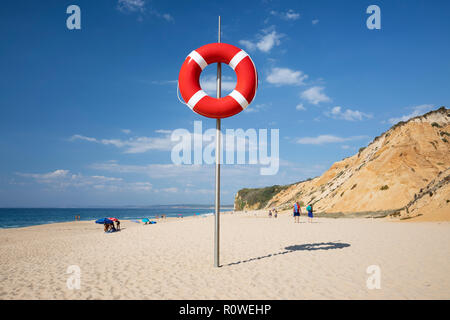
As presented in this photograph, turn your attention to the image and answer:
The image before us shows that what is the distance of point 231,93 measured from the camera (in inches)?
268

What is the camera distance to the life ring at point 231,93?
6758 mm

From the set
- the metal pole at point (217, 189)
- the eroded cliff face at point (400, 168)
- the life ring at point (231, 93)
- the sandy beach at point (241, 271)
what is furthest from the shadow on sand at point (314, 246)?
the eroded cliff face at point (400, 168)

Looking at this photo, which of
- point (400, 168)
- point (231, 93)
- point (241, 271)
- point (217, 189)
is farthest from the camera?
point (400, 168)

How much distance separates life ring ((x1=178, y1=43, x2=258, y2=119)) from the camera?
6.76 metres

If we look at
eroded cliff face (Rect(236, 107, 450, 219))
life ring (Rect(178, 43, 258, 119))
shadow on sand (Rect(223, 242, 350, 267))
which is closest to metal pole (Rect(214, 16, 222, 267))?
life ring (Rect(178, 43, 258, 119))

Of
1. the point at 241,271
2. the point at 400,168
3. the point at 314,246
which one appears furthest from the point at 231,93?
the point at 400,168

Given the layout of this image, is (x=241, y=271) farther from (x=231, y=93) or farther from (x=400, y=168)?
(x=400, y=168)

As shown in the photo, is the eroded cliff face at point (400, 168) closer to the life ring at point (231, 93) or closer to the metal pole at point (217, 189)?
the metal pole at point (217, 189)

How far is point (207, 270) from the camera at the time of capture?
6.61 m

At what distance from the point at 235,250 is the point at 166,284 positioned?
377 centimetres

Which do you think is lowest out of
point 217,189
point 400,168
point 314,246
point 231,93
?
point 314,246

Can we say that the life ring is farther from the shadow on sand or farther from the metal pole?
the shadow on sand
